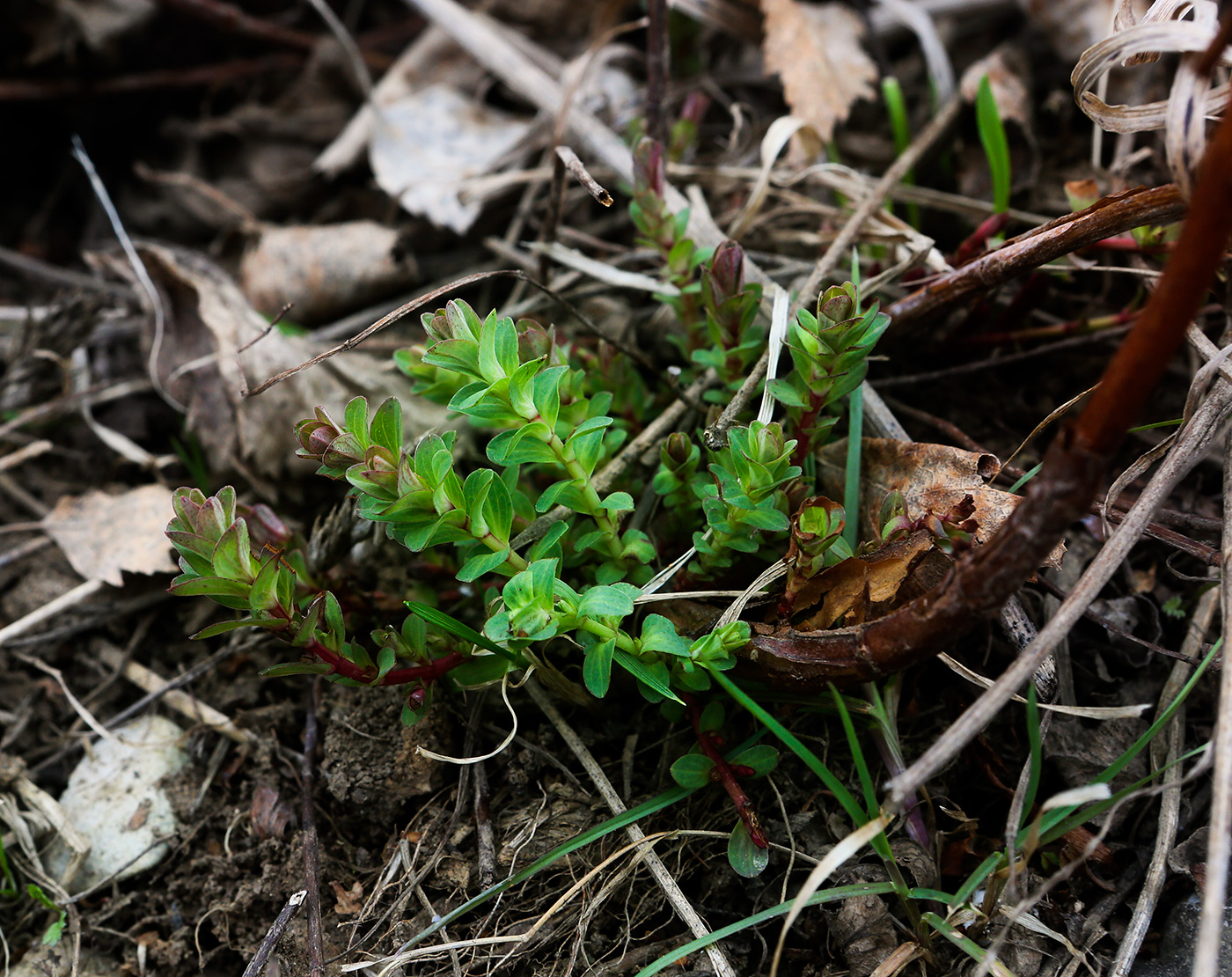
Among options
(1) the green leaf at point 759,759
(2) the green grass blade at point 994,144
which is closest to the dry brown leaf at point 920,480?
(1) the green leaf at point 759,759

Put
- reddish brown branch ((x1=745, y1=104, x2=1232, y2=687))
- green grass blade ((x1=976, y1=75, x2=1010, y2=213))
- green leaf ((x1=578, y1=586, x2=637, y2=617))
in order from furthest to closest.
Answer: green grass blade ((x1=976, y1=75, x2=1010, y2=213))
green leaf ((x1=578, y1=586, x2=637, y2=617))
reddish brown branch ((x1=745, y1=104, x2=1232, y2=687))

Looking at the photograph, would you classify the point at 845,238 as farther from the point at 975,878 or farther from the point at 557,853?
the point at 557,853

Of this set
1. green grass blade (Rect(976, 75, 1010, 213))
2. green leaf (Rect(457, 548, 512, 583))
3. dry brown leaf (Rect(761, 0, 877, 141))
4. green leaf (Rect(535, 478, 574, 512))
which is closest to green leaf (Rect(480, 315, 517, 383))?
green leaf (Rect(535, 478, 574, 512))

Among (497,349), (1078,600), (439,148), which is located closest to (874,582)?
(1078,600)

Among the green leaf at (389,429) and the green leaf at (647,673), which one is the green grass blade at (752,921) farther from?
the green leaf at (389,429)

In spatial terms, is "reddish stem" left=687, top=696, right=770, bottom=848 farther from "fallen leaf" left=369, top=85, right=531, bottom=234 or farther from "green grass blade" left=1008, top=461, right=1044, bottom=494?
"fallen leaf" left=369, top=85, right=531, bottom=234

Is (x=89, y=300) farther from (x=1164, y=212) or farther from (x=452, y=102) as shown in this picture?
(x=1164, y=212)
